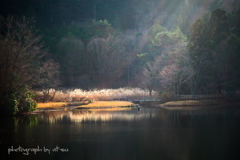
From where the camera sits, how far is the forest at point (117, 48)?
96.7 feet

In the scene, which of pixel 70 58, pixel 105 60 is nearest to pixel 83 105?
pixel 70 58

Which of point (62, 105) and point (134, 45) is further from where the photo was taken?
point (134, 45)

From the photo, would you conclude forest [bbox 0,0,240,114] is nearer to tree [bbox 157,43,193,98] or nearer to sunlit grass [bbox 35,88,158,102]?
tree [bbox 157,43,193,98]

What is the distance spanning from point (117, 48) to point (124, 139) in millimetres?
46178

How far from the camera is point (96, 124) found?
20.4 meters

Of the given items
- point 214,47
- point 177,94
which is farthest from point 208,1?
point 177,94

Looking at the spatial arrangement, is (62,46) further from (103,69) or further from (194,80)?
(194,80)

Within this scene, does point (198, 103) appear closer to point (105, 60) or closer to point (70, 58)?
point (105, 60)

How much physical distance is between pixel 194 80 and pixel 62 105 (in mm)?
21910

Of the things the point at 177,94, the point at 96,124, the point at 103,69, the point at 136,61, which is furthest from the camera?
the point at 136,61

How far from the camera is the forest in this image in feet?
96.7

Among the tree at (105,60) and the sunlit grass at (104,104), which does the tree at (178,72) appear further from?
the tree at (105,60)

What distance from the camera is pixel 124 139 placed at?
15.5m

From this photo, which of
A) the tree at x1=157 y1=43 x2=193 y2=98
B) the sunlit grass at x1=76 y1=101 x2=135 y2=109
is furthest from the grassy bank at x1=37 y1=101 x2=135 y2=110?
the tree at x1=157 y1=43 x2=193 y2=98
